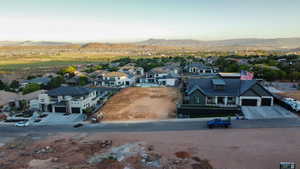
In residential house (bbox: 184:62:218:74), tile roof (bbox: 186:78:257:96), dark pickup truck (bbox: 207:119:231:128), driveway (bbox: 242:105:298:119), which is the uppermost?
residential house (bbox: 184:62:218:74)

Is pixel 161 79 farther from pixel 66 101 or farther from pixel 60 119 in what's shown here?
pixel 60 119

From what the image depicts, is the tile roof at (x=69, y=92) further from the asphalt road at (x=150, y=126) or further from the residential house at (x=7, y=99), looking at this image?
the residential house at (x=7, y=99)

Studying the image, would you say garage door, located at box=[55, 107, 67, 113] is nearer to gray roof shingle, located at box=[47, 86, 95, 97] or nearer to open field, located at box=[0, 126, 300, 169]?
gray roof shingle, located at box=[47, 86, 95, 97]

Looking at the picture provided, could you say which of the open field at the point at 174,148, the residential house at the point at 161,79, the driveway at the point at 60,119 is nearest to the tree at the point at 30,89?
the driveway at the point at 60,119

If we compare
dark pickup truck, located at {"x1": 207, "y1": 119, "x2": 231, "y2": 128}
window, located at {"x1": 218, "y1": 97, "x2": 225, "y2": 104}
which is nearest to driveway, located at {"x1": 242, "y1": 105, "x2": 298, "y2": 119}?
window, located at {"x1": 218, "y1": 97, "x2": 225, "y2": 104}

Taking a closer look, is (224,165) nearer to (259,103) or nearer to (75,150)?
(75,150)

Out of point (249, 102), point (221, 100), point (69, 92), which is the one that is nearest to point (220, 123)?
point (221, 100)
